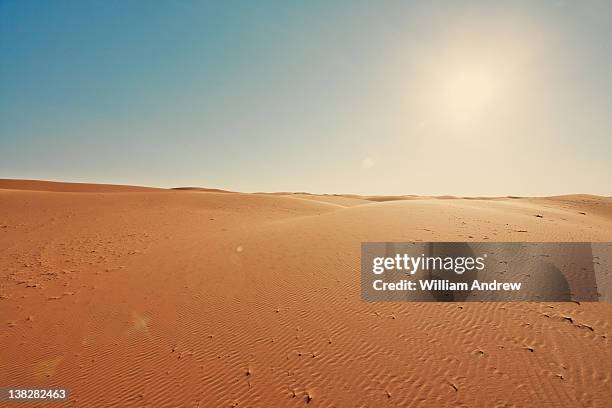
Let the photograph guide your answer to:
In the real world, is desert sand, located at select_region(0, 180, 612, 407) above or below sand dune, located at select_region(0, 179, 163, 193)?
below

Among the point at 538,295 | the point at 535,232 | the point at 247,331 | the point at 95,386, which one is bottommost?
the point at 95,386

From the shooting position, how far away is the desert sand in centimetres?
593

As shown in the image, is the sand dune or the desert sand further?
the sand dune

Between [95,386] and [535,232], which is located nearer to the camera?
[95,386]

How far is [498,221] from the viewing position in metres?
19.2

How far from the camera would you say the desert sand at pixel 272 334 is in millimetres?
5930

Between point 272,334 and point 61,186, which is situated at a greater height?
point 61,186

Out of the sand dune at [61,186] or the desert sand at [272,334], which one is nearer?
the desert sand at [272,334]

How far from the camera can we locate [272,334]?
7.93 meters

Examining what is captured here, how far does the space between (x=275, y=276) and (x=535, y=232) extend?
1448 cm

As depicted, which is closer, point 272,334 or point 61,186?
point 272,334

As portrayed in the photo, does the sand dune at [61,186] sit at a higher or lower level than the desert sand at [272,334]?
higher

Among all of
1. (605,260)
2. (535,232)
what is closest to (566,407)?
(605,260)

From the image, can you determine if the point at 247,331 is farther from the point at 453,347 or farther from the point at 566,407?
the point at 566,407
